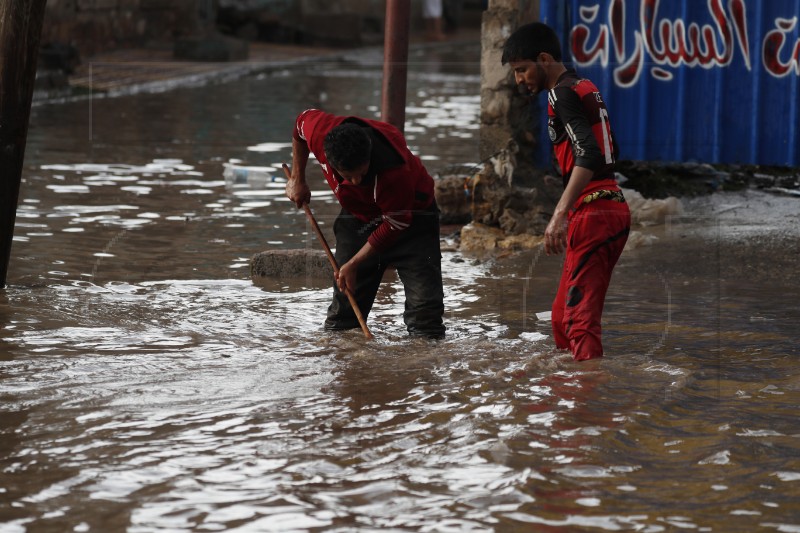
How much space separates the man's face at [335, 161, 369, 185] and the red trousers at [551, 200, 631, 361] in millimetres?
911

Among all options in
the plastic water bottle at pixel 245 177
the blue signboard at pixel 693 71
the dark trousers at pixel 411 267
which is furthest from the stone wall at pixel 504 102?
the dark trousers at pixel 411 267

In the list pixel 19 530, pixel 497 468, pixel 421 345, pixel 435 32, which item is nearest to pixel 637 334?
pixel 421 345

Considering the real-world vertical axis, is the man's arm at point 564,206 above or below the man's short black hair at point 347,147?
below

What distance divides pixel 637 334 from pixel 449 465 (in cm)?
218

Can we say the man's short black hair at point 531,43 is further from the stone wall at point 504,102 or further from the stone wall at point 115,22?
the stone wall at point 115,22

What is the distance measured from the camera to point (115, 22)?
21938 mm

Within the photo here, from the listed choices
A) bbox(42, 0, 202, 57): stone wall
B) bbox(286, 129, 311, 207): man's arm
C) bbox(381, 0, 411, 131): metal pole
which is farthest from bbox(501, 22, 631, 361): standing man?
bbox(42, 0, 202, 57): stone wall

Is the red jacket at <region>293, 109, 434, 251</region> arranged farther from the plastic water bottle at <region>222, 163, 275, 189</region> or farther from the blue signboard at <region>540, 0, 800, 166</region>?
the plastic water bottle at <region>222, 163, 275, 189</region>

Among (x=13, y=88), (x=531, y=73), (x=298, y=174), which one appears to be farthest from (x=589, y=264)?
(x=13, y=88)

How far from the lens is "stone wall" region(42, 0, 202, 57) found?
19.8m

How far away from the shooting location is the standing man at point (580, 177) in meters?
4.99

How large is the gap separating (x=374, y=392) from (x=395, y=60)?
3.94m

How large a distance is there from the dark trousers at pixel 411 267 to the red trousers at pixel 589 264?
718 mm

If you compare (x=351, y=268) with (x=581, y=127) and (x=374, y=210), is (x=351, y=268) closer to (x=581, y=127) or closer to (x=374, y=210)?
(x=374, y=210)
